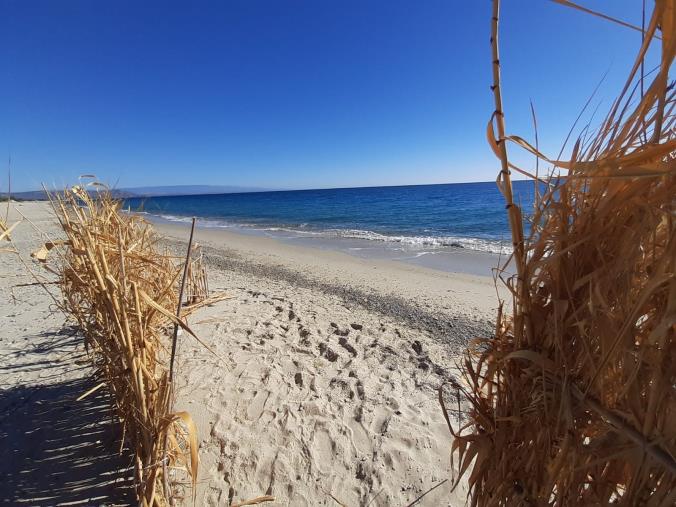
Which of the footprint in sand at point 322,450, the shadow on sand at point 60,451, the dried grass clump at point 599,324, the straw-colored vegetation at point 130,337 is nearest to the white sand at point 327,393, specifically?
the footprint in sand at point 322,450

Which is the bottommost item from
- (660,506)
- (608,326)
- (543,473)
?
(543,473)

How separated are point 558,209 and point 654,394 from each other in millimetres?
488

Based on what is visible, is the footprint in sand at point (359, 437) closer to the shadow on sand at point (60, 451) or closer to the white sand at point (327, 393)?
the white sand at point (327, 393)

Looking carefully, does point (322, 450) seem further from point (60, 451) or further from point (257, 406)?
point (60, 451)

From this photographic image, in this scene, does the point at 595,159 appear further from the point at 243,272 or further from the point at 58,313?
the point at 243,272

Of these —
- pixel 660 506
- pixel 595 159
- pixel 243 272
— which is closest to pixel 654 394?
pixel 660 506

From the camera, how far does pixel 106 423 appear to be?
268cm

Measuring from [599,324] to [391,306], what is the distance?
5506mm

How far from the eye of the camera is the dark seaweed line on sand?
16.9ft

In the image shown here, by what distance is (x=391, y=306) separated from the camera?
A: 628 cm

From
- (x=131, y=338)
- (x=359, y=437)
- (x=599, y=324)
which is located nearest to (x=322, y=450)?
(x=359, y=437)

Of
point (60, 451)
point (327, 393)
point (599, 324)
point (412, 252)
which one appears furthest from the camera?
point (412, 252)

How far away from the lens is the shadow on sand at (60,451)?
2129 millimetres

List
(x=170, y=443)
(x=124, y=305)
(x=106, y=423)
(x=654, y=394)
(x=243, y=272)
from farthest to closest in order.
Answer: (x=243, y=272) → (x=106, y=423) → (x=170, y=443) → (x=124, y=305) → (x=654, y=394)
